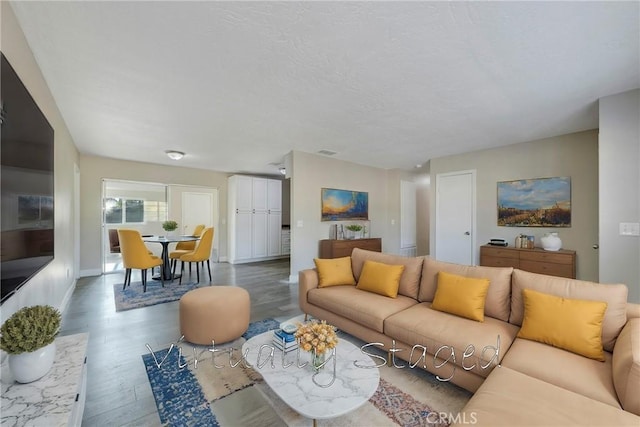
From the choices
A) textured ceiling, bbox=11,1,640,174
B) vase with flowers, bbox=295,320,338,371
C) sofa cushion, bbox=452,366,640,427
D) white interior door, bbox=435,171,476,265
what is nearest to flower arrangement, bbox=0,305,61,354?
vase with flowers, bbox=295,320,338,371

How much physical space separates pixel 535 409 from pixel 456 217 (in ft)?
15.0

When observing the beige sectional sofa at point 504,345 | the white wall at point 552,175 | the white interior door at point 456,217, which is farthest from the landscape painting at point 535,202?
the beige sectional sofa at point 504,345

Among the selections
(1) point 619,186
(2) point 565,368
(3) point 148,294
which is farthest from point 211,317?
(1) point 619,186

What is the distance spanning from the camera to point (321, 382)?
1.51 metres

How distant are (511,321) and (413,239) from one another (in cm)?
561

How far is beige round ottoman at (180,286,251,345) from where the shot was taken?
2438 millimetres

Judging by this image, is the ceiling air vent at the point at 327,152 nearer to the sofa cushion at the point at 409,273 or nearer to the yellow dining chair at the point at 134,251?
the sofa cushion at the point at 409,273

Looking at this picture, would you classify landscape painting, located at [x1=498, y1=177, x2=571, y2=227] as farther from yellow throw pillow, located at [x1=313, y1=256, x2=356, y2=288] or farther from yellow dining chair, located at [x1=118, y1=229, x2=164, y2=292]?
yellow dining chair, located at [x1=118, y1=229, x2=164, y2=292]

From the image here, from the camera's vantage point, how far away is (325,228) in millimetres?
5703

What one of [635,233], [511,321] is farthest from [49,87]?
[635,233]

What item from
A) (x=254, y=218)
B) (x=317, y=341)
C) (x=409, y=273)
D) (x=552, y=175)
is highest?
(x=552, y=175)

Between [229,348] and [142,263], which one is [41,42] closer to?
[229,348]

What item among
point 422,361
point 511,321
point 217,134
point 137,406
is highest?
point 217,134

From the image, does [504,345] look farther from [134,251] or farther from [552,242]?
[134,251]
